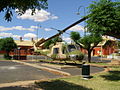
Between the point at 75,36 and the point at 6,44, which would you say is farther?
the point at 6,44

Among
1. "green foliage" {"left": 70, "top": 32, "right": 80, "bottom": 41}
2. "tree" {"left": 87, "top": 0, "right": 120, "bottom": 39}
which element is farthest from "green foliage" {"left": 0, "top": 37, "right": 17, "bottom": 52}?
"tree" {"left": 87, "top": 0, "right": 120, "bottom": 39}

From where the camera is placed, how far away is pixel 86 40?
25625 millimetres

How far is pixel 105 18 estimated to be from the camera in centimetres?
1058

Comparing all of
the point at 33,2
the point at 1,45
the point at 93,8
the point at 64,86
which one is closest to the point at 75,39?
the point at 1,45

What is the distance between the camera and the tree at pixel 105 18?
10545mm

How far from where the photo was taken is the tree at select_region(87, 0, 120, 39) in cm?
1054

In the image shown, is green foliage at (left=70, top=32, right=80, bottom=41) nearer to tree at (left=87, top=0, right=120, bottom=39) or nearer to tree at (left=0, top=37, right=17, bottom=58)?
tree at (left=0, top=37, right=17, bottom=58)

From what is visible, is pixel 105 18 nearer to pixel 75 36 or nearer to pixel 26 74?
pixel 26 74

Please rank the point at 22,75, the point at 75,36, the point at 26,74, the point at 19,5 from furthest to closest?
the point at 75,36
the point at 26,74
the point at 22,75
the point at 19,5

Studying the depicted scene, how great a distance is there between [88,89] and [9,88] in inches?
140

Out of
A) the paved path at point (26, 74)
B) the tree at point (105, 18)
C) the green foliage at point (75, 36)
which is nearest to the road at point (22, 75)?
the paved path at point (26, 74)

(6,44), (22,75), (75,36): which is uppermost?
(75,36)

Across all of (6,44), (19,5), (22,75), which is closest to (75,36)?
(6,44)

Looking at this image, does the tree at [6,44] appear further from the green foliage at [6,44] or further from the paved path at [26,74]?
the paved path at [26,74]
